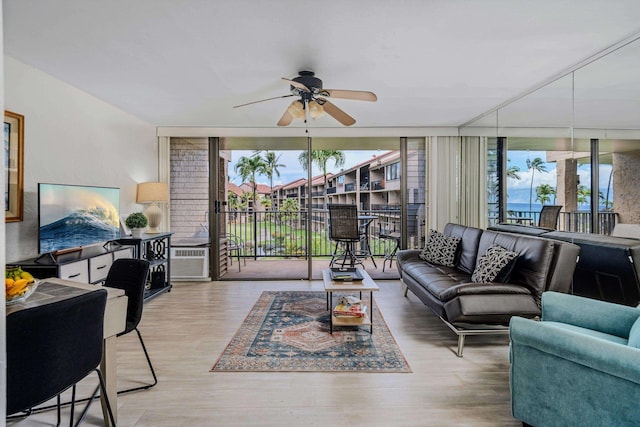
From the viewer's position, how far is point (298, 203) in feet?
20.3

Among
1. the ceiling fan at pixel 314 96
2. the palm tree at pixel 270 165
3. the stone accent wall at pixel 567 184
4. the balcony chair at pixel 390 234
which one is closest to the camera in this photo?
the ceiling fan at pixel 314 96

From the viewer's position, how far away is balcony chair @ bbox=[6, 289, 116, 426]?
1170mm

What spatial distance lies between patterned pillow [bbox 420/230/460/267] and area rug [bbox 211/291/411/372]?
3.20ft

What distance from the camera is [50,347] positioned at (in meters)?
1.27

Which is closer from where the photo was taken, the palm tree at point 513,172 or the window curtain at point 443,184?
the palm tree at point 513,172

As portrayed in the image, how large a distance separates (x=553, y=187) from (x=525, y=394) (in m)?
2.37

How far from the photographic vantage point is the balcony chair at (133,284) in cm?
215

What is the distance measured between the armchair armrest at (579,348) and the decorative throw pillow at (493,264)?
1142 mm

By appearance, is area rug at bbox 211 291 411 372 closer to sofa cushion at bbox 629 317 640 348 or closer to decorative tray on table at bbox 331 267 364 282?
decorative tray on table at bbox 331 267 364 282

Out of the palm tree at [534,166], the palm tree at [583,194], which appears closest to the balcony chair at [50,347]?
the palm tree at [583,194]

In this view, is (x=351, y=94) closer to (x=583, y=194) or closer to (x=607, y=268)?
(x=583, y=194)

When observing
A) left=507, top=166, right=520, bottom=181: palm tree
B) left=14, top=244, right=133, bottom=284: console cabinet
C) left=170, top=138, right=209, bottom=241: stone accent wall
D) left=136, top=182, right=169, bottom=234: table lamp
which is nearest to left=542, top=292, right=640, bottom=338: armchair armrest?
left=507, top=166, right=520, bottom=181: palm tree

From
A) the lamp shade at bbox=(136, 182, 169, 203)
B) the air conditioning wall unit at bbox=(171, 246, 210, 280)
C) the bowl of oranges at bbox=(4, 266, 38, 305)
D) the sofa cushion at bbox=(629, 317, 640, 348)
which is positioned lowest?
the air conditioning wall unit at bbox=(171, 246, 210, 280)

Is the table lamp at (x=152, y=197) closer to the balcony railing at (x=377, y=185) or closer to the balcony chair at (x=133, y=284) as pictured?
the balcony chair at (x=133, y=284)
